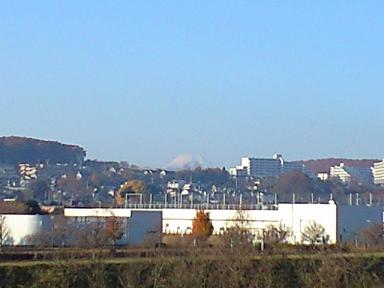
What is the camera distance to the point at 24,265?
21891 mm

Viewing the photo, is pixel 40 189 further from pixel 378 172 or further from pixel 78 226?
pixel 378 172

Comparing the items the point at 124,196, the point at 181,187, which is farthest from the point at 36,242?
the point at 181,187

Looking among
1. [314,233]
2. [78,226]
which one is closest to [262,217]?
[314,233]

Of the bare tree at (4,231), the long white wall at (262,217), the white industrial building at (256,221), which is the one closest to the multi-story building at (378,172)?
the long white wall at (262,217)

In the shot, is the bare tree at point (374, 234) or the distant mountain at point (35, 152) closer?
the bare tree at point (374, 234)

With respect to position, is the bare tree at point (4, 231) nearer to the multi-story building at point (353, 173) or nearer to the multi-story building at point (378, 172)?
the multi-story building at point (353, 173)

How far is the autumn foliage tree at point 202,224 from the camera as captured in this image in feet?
125

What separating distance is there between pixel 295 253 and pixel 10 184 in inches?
2855

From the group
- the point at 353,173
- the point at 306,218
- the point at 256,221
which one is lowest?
the point at 256,221

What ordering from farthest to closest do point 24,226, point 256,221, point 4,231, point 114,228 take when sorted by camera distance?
point 256,221 < point 24,226 < point 4,231 < point 114,228

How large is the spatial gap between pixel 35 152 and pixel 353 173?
42.8 meters

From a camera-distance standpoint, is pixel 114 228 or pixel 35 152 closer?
pixel 114 228

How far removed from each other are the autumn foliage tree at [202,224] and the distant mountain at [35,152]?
71.6 meters

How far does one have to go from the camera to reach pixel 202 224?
1577 inches
